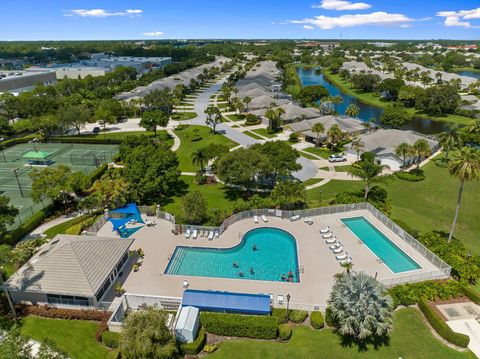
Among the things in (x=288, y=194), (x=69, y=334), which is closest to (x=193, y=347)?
(x=69, y=334)

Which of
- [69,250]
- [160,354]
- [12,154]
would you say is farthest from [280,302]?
[12,154]

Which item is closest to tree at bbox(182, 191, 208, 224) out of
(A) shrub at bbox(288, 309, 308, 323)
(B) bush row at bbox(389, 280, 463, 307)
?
(A) shrub at bbox(288, 309, 308, 323)

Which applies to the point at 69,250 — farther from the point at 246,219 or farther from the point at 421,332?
the point at 421,332

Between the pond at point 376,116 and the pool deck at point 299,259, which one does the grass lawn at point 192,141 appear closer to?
the pool deck at point 299,259

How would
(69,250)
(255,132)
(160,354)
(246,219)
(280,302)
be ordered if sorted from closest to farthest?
(160,354), (280,302), (69,250), (246,219), (255,132)

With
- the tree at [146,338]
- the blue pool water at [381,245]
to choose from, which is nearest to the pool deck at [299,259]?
the blue pool water at [381,245]
